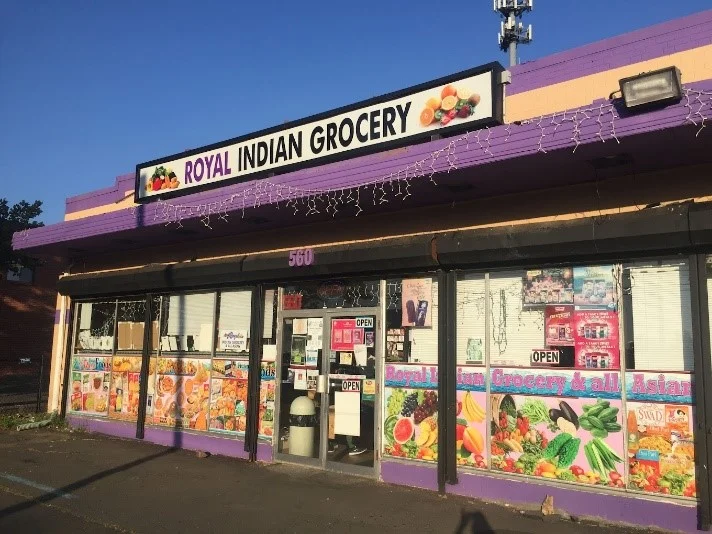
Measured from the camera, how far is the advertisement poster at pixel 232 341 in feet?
33.7

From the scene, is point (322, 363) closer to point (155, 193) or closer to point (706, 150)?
point (155, 193)

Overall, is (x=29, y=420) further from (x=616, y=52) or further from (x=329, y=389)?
(x=616, y=52)

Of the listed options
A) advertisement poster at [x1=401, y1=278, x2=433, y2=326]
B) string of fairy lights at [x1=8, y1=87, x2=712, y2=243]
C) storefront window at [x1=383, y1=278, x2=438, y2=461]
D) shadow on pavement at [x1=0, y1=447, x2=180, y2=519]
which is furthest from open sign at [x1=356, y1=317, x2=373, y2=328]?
shadow on pavement at [x1=0, y1=447, x2=180, y2=519]

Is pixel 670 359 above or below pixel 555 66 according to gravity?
below

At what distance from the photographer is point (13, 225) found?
19.7 m

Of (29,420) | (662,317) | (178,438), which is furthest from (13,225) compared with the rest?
(662,317)

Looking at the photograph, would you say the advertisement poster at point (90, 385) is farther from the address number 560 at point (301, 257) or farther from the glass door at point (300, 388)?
the address number 560 at point (301, 257)

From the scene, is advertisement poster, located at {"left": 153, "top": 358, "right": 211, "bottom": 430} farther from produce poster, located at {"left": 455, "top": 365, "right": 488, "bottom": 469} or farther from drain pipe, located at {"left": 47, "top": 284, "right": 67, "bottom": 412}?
produce poster, located at {"left": 455, "top": 365, "right": 488, "bottom": 469}

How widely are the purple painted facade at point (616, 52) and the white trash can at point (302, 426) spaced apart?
5.36 m

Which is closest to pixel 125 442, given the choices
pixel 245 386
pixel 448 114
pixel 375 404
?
pixel 245 386

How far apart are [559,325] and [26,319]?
74.8 feet

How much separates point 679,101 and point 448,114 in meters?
2.85

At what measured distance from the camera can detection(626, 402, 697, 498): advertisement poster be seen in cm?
619

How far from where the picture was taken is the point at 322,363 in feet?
30.0
